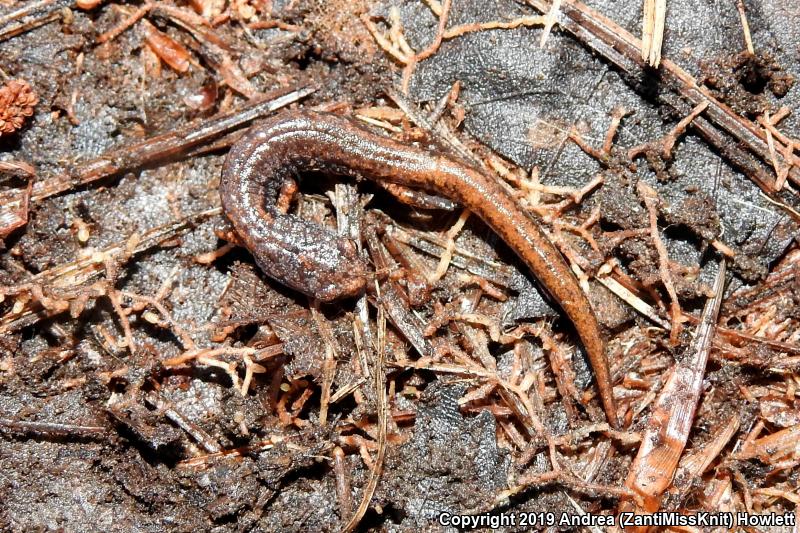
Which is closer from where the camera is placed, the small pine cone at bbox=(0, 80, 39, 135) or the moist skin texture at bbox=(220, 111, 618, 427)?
the moist skin texture at bbox=(220, 111, 618, 427)

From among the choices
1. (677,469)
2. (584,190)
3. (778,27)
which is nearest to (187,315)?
(584,190)

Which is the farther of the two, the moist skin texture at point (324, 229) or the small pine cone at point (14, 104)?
the small pine cone at point (14, 104)

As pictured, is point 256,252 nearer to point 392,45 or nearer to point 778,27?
point 392,45
